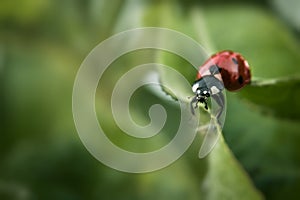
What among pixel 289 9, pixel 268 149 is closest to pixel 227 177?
pixel 268 149

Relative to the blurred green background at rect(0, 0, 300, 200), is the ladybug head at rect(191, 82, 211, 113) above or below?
below

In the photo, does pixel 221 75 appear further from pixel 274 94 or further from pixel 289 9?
pixel 289 9

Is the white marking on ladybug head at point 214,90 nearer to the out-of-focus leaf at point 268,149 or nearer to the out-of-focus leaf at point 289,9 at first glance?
the out-of-focus leaf at point 268,149

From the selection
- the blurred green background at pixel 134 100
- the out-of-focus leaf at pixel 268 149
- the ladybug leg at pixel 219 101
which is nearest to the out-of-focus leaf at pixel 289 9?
the blurred green background at pixel 134 100

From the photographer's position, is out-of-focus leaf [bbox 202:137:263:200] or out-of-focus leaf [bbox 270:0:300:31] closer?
out-of-focus leaf [bbox 202:137:263:200]

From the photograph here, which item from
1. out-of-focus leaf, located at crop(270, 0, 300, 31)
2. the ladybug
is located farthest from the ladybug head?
out-of-focus leaf, located at crop(270, 0, 300, 31)

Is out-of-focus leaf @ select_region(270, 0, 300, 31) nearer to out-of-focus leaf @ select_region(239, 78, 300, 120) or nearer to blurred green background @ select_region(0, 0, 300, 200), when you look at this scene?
blurred green background @ select_region(0, 0, 300, 200)
